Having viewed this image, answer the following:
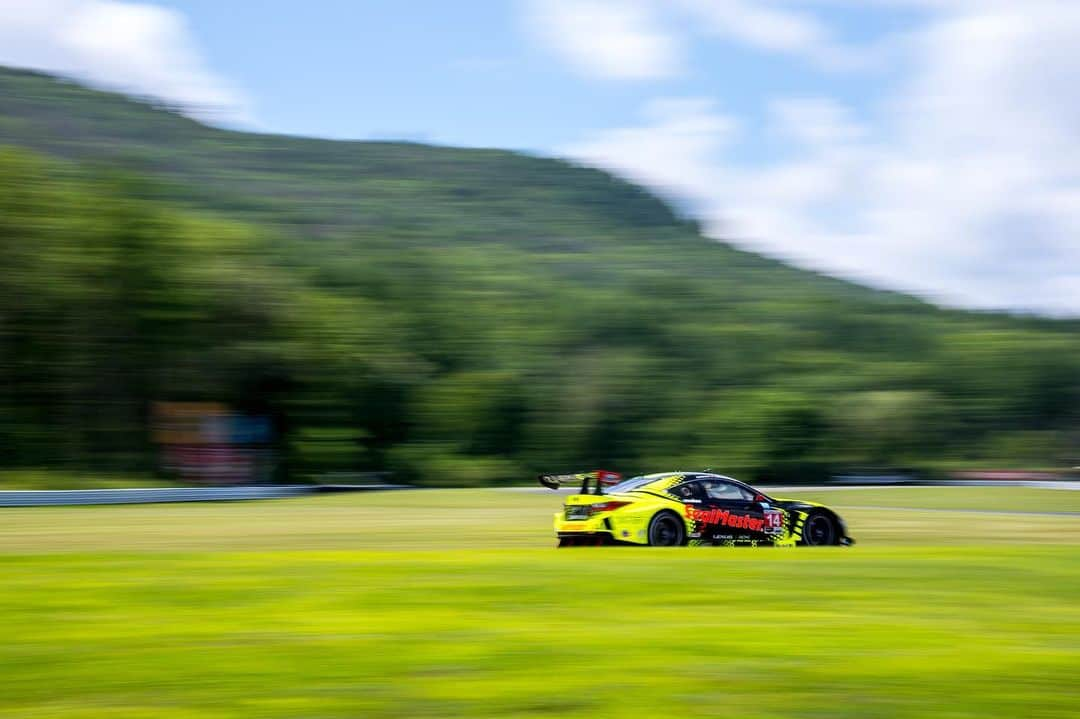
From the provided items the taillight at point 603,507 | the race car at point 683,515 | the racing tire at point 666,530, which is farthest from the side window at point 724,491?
the taillight at point 603,507

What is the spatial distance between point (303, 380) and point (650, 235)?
79421 millimetres

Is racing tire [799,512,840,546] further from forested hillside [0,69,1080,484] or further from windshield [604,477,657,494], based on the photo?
forested hillside [0,69,1080,484]

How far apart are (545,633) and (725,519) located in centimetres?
765

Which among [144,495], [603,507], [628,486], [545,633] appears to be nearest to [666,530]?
[628,486]

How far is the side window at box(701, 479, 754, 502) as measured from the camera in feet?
48.1

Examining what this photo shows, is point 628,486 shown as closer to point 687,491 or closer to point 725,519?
point 687,491

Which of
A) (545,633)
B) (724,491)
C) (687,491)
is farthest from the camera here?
(724,491)

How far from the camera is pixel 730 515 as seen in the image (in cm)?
1470

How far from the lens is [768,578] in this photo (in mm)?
10164

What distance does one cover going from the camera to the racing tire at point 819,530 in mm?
15117

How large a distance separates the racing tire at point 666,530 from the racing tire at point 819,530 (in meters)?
1.96

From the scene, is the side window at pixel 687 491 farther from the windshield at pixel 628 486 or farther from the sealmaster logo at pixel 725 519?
the windshield at pixel 628 486

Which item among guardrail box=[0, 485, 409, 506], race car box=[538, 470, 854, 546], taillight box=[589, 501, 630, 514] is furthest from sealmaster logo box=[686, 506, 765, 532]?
guardrail box=[0, 485, 409, 506]

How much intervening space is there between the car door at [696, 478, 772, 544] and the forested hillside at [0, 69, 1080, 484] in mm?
30821
